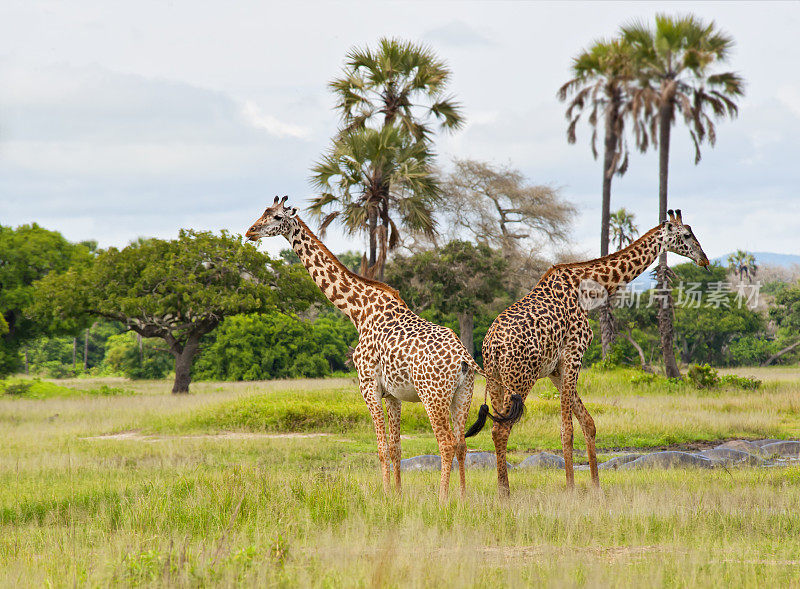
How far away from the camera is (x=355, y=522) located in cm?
622

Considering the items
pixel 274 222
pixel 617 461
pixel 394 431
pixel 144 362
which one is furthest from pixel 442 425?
pixel 144 362

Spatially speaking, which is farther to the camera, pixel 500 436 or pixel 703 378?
pixel 703 378

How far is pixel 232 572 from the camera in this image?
4613 millimetres

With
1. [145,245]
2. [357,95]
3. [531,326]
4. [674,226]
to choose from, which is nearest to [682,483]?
[531,326]

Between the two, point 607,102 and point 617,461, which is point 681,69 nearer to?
point 607,102

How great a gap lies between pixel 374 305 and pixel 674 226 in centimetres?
427

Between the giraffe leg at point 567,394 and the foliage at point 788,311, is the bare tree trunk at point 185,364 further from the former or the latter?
the foliage at point 788,311

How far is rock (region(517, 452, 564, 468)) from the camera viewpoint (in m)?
11.3

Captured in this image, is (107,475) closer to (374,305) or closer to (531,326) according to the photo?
(374,305)

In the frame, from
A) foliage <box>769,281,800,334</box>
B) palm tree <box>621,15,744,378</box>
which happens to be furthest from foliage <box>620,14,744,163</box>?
foliage <box>769,281,800,334</box>

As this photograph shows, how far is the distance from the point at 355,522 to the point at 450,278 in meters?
28.0

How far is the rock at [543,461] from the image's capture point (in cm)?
1131

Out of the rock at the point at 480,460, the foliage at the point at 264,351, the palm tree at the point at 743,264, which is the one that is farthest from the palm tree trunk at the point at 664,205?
the palm tree at the point at 743,264

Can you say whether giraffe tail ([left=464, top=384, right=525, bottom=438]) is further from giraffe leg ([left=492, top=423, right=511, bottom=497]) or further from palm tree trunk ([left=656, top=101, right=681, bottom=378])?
palm tree trunk ([left=656, top=101, right=681, bottom=378])
